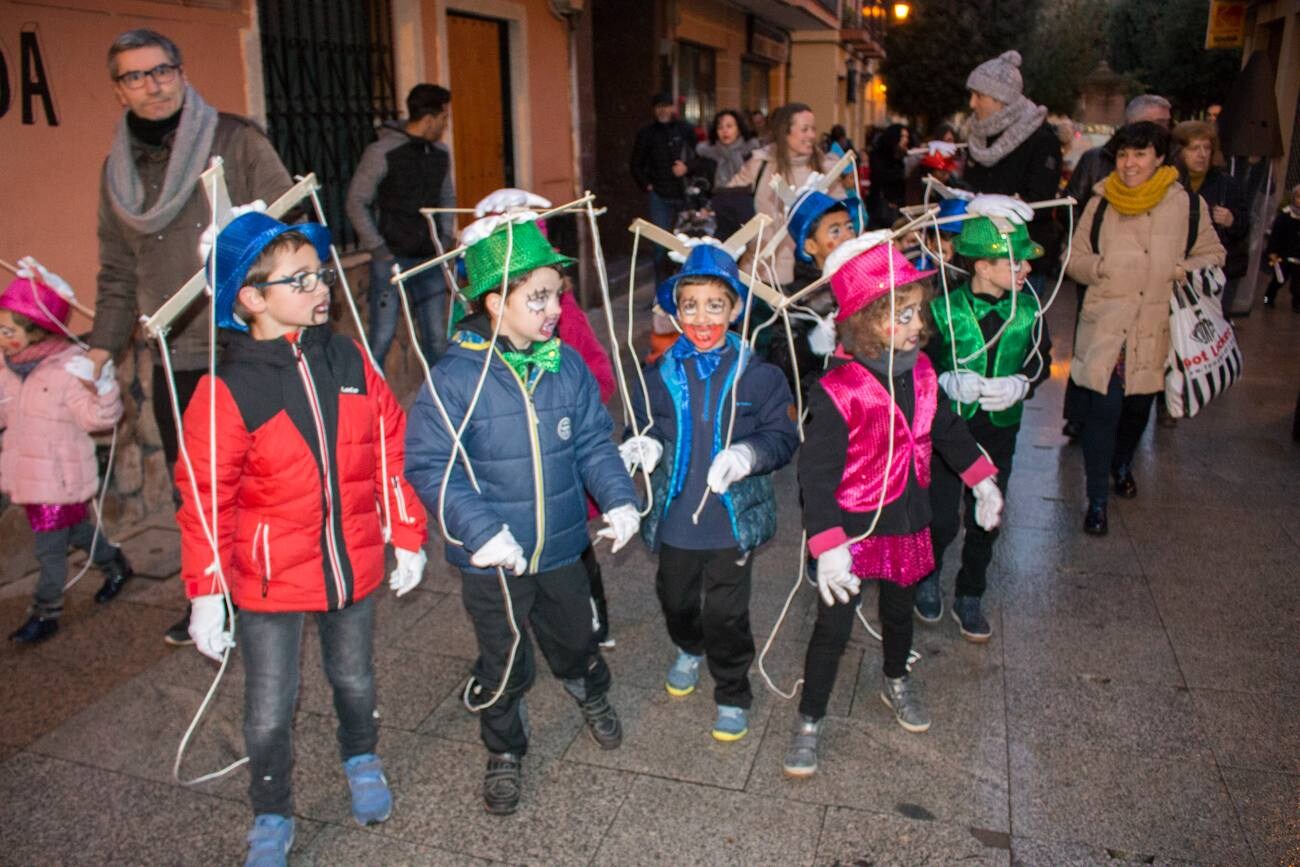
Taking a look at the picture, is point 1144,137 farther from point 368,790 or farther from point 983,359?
point 368,790

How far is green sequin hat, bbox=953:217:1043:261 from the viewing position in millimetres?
3768

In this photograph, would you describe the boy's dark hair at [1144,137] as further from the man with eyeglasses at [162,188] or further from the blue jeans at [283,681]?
the blue jeans at [283,681]

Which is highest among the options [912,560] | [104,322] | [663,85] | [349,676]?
[663,85]

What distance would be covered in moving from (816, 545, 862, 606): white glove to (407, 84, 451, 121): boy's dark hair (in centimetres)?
427

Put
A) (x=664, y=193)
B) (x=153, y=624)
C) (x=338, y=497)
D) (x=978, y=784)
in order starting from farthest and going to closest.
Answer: (x=664, y=193) < (x=153, y=624) < (x=978, y=784) < (x=338, y=497)

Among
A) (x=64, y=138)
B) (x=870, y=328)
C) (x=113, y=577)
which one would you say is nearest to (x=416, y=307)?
(x=64, y=138)

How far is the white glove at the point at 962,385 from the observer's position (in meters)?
3.81

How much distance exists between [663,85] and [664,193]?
3.03 m

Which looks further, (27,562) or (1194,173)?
(1194,173)

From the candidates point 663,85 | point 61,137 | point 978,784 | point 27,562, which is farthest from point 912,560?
point 663,85

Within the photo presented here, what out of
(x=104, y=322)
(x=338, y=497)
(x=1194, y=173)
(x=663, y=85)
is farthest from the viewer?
(x=663, y=85)

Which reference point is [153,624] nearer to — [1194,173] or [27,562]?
[27,562]

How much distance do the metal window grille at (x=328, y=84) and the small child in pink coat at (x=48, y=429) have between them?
2.98 m

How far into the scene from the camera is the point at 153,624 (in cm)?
434
